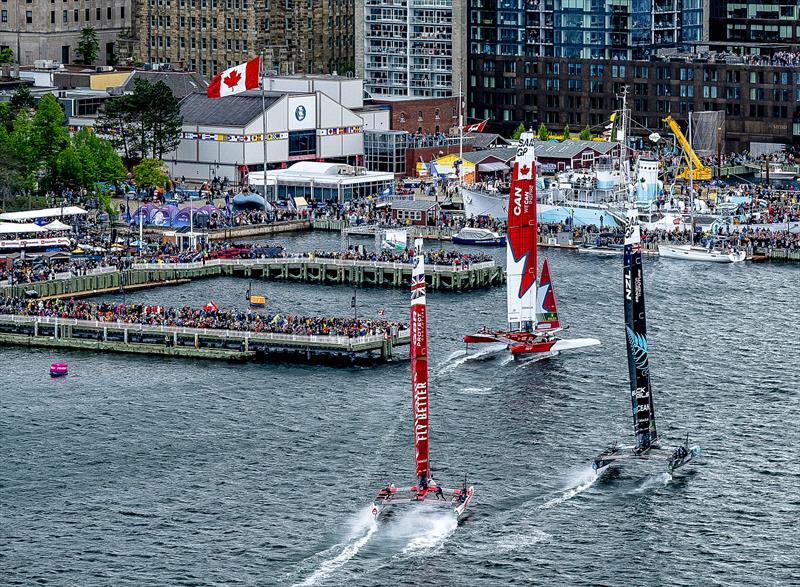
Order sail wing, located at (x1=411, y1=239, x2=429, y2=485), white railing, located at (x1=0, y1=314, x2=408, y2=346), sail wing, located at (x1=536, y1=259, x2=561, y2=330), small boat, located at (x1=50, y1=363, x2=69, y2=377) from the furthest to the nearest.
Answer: sail wing, located at (x1=536, y1=259, x2=561, y2=330)
white railing, located at (x1=0, y1=314, x2=408, y2=346)
small boat, located at (x1=50, y1=363, x2=69, y2=377)
sail wing, located at (x1=411, y1=239, x2=429, y2=485)

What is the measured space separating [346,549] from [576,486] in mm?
16796

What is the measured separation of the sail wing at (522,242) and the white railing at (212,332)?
8377 mm

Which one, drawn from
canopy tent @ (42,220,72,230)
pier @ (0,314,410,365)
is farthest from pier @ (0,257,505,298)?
pier @ (0,314,410,365)

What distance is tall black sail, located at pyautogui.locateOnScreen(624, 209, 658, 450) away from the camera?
127m

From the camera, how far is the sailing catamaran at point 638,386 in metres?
127

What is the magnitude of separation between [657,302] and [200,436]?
5792 cm

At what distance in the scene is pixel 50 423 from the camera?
447 feet

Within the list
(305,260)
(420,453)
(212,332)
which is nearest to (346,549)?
(420,453)

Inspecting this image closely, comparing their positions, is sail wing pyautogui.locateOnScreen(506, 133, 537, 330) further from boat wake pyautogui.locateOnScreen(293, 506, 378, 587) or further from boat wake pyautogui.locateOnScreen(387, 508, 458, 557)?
boat wake pyautogui.locateOnScreen(387, 508, 458, 557)

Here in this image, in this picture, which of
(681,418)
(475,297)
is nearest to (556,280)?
(475,297)

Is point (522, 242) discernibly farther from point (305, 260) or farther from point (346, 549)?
point (346, 549)

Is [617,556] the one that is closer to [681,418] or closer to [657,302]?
[681,418]

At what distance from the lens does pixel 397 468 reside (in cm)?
12550

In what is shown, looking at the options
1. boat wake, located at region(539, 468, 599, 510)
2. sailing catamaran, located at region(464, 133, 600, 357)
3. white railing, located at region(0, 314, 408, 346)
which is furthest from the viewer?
sailing catamaran, located at region(464, 133, 600, 357)
